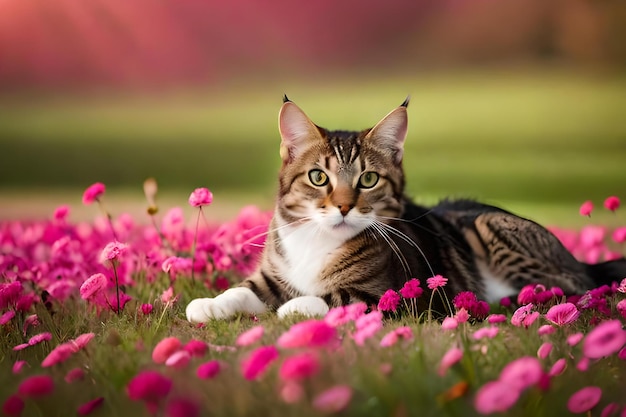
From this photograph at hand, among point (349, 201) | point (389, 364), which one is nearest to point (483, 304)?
point (349, 201)

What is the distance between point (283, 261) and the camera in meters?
3.54

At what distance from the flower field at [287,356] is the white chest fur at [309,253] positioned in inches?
8.7

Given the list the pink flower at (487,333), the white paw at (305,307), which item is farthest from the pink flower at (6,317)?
the pink flower at (487,333)

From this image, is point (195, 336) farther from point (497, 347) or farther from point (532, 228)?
point (532, 228)

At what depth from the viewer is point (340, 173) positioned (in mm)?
3301

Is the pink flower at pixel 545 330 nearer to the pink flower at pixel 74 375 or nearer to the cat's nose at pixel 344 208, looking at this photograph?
the cat's nose at pixel 344 208

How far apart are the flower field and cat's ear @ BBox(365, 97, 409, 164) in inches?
24.9

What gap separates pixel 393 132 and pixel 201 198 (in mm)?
977

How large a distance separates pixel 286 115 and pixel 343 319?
4.03ft

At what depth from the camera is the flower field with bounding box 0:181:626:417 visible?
6.07 feet

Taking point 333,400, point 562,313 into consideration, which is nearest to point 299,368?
point 333,400

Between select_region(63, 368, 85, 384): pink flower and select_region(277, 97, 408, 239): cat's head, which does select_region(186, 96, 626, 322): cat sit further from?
select_region(63, 368, 85, 384): pink flower

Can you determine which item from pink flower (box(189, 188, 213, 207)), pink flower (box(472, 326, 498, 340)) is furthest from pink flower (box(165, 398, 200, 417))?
pink flower (box(189, 188, 213, 207))

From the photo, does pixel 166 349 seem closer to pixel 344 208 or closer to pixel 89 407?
pixel 89 407
